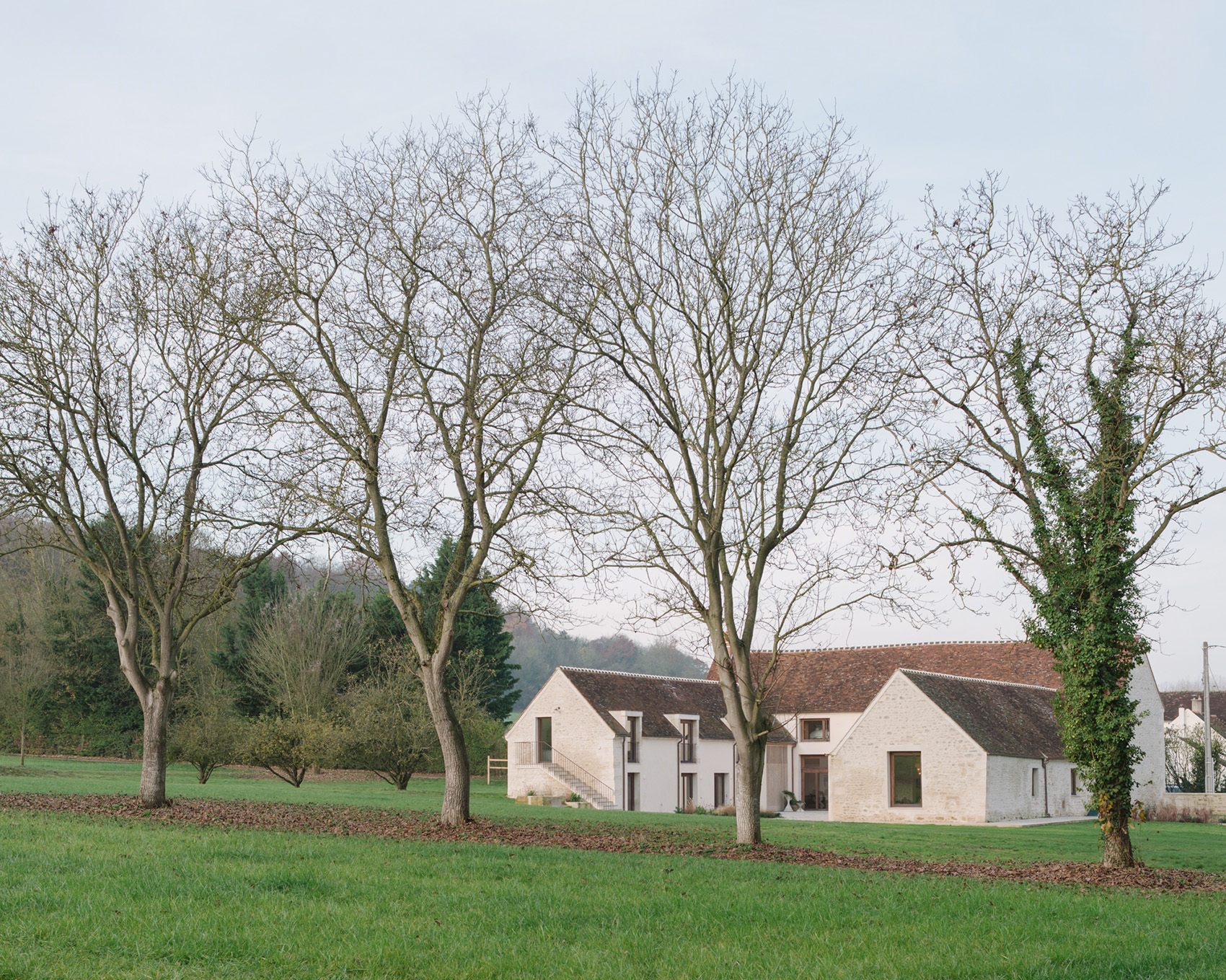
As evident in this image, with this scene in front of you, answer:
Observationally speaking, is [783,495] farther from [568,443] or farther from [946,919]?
[946,919]

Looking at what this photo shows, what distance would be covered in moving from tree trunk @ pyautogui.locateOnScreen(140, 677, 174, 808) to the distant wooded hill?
65.7m

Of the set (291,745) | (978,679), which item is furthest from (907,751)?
(291,745)

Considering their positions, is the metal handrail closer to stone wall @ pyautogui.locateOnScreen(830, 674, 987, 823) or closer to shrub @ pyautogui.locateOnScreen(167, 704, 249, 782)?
stone wall @ pyautogui.locateOnScreen(830, 674, 987, 823)

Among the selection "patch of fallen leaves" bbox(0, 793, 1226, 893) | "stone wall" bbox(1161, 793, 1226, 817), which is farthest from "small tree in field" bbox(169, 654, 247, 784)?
"stone wall" bbox(1161, 793, 1226, 817)

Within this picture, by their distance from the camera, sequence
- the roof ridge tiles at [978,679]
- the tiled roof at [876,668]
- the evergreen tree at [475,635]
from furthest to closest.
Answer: the evergreen tree at [475,635]
the tiled roof at [876,668]
the roof ridge tiles at [978,679]

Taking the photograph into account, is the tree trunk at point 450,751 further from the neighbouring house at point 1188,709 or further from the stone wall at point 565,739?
the neighbouring house at point 1188,709

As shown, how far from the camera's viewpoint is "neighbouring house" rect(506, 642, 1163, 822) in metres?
38.4

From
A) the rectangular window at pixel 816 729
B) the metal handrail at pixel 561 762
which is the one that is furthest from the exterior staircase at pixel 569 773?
the rectangular window at pixel 816 729

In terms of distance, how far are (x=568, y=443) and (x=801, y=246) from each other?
5.25m

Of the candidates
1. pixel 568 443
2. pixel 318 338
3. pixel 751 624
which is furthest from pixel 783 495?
pixel 318 338

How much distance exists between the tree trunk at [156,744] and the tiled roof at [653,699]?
24.7 metres

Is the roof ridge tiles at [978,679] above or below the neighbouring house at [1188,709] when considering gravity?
above

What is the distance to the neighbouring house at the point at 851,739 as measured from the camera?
3841 cm

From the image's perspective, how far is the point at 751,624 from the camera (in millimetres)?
18016
